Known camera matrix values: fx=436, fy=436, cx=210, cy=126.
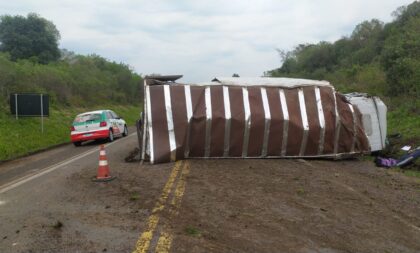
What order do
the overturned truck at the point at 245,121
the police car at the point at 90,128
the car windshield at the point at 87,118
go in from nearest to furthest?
the overturned truck at the point at 245,121, the police car at the point at 90,128, the car windshield at the point at 87,118

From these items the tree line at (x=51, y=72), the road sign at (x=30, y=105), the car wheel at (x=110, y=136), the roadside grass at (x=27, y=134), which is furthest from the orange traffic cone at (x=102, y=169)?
the tree line at (x=51, y=72)

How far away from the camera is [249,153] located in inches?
499

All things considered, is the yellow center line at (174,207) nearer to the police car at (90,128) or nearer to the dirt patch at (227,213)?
the dirt patch at (227,213)

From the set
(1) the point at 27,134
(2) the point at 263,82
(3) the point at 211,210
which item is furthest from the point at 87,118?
(3) the point at 211,210

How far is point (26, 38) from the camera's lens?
53.0 meters

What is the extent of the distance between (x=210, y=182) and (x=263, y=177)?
141cm

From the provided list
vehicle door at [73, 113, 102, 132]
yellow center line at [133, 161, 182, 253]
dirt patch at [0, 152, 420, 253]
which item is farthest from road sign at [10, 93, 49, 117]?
yellow center line at [133, 161, 182, 253]

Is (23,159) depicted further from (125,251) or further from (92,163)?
(125,251)

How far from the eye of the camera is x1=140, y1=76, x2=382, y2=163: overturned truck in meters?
12.3

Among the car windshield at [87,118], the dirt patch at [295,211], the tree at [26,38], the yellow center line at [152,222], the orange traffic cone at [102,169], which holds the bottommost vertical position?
the dirt patch at [295,211]

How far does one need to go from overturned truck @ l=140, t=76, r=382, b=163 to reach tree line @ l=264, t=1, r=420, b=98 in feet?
41.9

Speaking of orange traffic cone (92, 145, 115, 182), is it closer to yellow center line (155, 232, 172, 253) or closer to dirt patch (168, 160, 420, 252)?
dirt patch (168, 160, 420, 252)

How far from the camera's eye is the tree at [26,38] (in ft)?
175

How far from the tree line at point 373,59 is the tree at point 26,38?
116 feet
